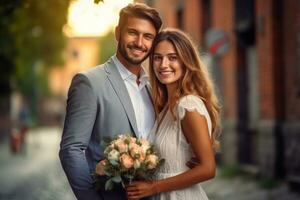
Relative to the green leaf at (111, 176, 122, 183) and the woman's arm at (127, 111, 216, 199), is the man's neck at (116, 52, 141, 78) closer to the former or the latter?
the woman's arm at (127, 111, 216, 199)

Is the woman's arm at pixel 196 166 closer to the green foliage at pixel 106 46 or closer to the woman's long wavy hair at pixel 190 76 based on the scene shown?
the woman's long wavy hair at pixel 190 76

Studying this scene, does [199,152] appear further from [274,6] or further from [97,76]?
[274,6]

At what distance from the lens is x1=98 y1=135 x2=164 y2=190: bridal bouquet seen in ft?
12.0

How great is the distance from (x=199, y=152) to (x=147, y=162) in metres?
0.31

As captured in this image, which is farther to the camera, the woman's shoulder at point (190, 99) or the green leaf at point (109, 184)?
the woman's shoulder at point (190, 99)

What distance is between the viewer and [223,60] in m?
17.2

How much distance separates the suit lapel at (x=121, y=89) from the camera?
3.98m

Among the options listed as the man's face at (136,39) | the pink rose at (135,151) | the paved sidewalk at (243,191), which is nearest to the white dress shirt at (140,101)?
the man's face at (136,39)

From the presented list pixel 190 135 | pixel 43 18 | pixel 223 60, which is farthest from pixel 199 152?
pixel 43 18

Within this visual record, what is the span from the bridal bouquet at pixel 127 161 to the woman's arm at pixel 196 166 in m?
0.09

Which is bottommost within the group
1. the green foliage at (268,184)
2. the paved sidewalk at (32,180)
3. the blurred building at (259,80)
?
the paved sidewalk at (32,180)

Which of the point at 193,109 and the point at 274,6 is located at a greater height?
the point at 274,6

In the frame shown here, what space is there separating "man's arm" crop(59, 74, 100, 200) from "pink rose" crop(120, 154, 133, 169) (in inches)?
10.3

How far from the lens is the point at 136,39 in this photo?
397cm
